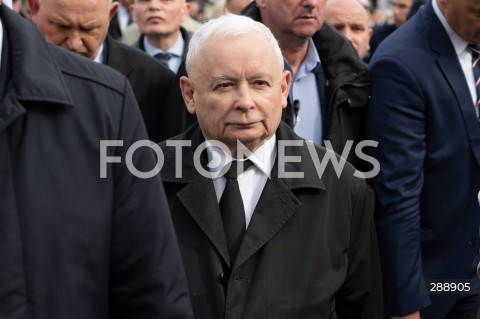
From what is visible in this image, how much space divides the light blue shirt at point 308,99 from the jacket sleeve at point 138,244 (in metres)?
2.37

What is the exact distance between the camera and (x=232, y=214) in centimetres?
365

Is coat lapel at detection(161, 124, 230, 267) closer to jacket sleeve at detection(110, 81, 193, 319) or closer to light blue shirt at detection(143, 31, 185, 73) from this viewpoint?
jacket sleeve at detection(110, 81, 193, 319)

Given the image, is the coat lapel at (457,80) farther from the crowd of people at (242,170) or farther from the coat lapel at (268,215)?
the coat lapel at (268,215)

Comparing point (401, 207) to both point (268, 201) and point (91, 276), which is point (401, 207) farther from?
point (91, 276)

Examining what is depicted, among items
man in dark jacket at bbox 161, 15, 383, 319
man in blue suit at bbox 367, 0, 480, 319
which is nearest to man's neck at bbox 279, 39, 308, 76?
man in blue suit at bbox 367, 0, 480, 319

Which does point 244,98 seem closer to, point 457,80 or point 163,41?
point 457,80

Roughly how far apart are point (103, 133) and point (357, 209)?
4.62ft

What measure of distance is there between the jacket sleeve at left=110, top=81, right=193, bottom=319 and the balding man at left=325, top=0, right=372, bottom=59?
4699 mm

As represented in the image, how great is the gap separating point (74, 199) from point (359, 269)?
1.53 metres

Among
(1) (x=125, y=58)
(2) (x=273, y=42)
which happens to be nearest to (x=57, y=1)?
(1) (x=125, y=58)

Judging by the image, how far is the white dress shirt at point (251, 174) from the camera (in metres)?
3.71

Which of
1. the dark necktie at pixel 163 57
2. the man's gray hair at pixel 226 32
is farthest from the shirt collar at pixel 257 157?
the dark necktie at pixel 163 57

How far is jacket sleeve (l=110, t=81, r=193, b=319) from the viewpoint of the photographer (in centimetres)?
274

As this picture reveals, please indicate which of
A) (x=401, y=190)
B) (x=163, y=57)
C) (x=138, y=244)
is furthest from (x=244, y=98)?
(x=163, y=57)
